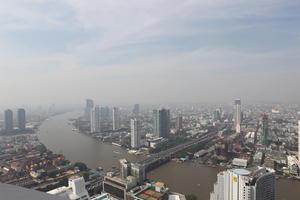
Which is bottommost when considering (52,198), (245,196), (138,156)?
(138,156)

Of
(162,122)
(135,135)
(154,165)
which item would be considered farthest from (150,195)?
(162,122)

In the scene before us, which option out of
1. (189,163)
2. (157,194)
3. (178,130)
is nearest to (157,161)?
(189,163)

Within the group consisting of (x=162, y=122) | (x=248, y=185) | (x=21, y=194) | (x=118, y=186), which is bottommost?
(x=118, y=186)

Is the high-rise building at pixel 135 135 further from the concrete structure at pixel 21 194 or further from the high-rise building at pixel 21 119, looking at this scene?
the concrete structure at pixel 21 194

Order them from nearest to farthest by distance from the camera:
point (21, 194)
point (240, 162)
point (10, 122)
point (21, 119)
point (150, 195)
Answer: point (21, 194), point (150, 195), point (240, 162), point (10, 122), point (21, 119)

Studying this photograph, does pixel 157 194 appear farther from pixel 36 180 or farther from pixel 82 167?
pixel 36 180

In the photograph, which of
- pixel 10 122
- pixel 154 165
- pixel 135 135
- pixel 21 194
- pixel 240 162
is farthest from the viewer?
pixel 10 122

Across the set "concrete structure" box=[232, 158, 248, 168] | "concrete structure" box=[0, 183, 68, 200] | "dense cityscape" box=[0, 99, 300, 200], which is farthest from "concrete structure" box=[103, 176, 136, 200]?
"concrete structure" box=[0, 183, 68, 200]

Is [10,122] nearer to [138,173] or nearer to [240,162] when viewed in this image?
[138,173]
